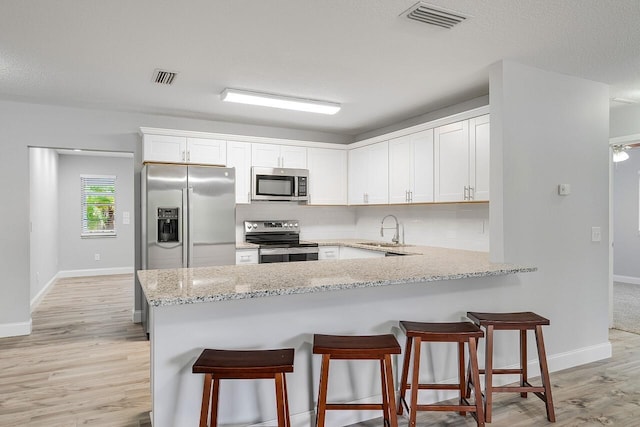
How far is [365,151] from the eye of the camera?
514 centimetres

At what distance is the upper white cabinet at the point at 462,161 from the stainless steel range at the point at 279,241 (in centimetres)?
170

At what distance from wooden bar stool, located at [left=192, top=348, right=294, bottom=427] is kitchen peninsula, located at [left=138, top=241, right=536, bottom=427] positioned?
241mm

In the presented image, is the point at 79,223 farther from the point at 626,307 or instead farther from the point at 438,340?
the point at 626,307

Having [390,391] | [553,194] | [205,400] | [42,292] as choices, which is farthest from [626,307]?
[42,292]

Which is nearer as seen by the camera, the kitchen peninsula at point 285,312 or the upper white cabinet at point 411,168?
the kitchen peninsula at point 285,312

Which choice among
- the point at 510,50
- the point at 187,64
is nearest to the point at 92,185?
the point at 187,64

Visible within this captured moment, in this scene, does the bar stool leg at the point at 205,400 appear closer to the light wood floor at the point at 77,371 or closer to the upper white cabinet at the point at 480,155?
the light wood floor at the point at 77,371

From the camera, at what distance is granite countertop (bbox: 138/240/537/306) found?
193 centimetres

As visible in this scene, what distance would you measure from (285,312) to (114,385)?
1684 millimetres

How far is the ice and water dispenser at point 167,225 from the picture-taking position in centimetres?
416

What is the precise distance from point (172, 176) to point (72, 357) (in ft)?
6.22

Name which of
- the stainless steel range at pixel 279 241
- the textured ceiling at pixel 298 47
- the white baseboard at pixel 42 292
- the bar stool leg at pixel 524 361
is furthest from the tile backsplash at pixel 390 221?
the white baseboard at pixel 42 292

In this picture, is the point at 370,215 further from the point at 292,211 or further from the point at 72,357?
the point at 72,357

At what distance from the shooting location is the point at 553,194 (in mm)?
3242
